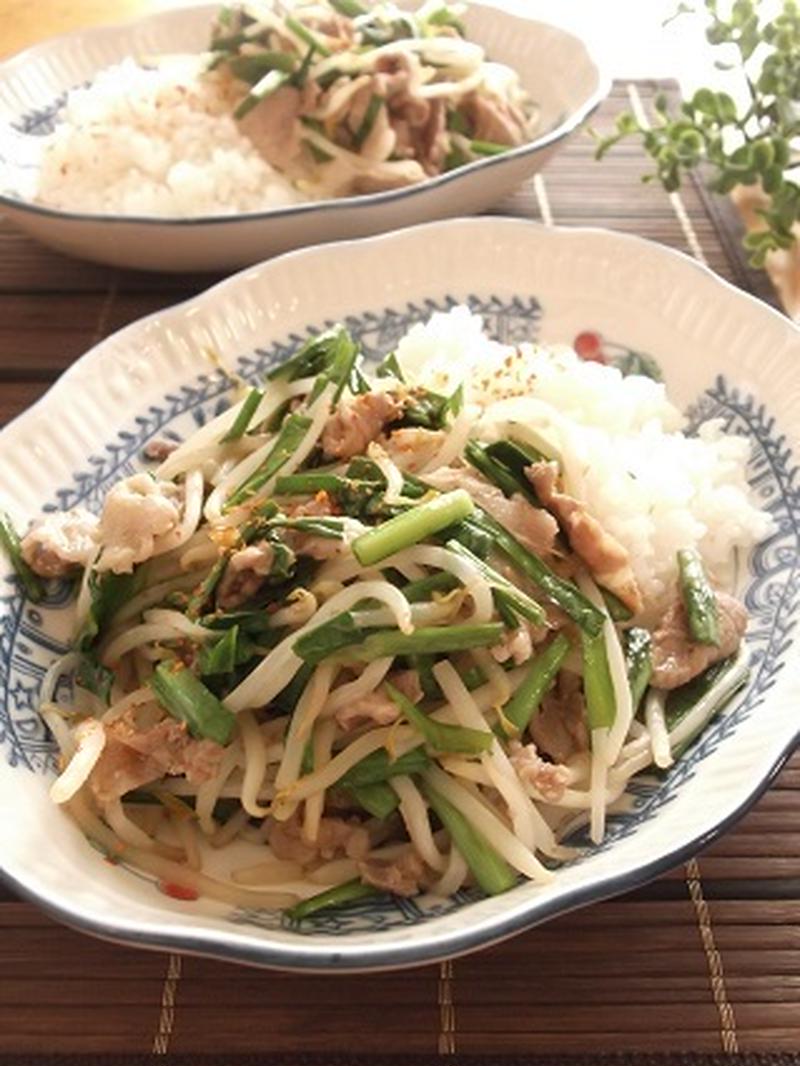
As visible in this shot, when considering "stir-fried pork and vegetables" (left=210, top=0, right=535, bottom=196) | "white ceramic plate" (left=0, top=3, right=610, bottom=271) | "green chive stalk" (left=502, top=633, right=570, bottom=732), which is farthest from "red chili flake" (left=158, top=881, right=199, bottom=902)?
"stir-fried pork and vegetables" (left=210, top=0, right=535, bottom=196)

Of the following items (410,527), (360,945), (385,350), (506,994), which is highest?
(410,527)

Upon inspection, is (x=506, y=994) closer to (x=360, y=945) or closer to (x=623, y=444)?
(x=360, y=945)

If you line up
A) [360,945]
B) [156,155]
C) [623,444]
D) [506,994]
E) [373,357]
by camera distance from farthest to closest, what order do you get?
[156,155], [373,357], [623,444], [506,994], [360,945]

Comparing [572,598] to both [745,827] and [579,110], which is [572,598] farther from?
[579,110]

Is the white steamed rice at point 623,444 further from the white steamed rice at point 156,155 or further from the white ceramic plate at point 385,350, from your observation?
the white steamed rice at point 156,155

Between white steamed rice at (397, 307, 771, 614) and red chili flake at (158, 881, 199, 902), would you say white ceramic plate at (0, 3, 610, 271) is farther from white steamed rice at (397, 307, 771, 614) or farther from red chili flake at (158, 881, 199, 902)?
red chili flake at (158, 881, 199, 902)

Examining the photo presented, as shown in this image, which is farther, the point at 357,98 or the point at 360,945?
the point at 357,98

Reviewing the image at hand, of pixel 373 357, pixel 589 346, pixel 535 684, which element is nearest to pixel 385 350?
pixel 373 357
